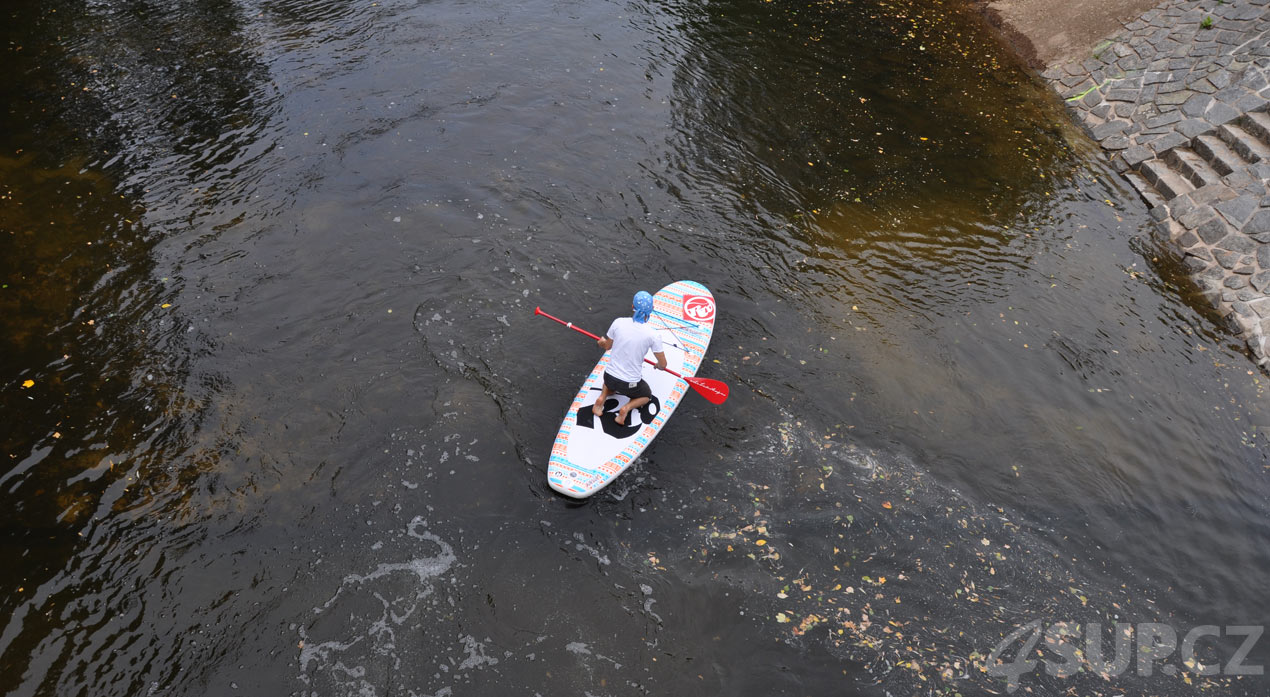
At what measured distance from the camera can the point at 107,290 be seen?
37.2 ft

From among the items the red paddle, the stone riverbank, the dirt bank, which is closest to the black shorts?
the red paddle

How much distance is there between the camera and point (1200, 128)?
15.0 metres

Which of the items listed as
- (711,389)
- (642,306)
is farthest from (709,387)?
(642,306)

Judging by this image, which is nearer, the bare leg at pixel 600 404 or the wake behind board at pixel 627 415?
the wake behind board at pixel 627 415

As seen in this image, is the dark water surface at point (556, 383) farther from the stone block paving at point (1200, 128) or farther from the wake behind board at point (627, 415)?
the stone block paving at point (1200, 128)

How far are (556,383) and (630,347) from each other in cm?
180

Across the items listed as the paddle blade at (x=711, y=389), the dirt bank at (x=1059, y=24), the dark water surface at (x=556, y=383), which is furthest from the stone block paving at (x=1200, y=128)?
the paddle blade at (x=711, y=389)

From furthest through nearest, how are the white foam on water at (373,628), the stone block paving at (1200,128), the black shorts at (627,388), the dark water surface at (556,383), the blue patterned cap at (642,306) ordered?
the stone block paving at (1200,128), the black shorts at (627,388), the blue patterned cap at (642,306), the dark water surface at (556,383), the white foam on water at (373,628)

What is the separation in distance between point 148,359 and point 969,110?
55.4 feet

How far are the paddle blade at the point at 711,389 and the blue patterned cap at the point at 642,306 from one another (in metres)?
1.45

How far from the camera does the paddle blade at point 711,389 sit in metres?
10.4

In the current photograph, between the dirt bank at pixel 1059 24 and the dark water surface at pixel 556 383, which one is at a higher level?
the dirt bank at pixel 1059 24

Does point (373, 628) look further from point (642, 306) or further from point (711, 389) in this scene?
point (711, 389)

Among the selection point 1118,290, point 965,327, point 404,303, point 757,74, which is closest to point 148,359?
point 404,303
